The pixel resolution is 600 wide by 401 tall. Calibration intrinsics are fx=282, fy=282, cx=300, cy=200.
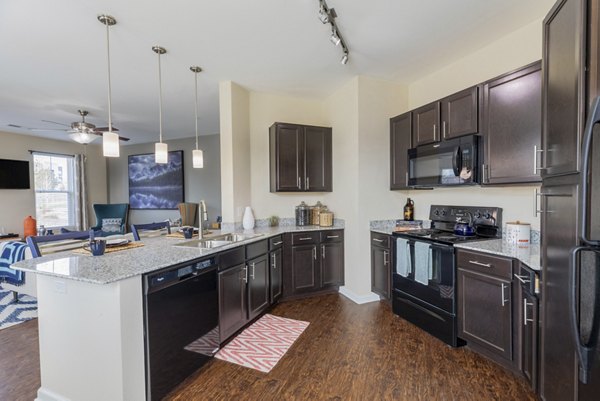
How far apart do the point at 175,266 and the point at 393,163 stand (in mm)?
2718

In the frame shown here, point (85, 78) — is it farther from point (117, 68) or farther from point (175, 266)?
point (175, 266)

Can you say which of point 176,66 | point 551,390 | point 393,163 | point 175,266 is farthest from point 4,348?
point 393,163

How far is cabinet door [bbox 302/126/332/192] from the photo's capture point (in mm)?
Result: 3770

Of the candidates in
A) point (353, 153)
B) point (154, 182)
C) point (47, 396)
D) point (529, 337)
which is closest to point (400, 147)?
point (353, 153)

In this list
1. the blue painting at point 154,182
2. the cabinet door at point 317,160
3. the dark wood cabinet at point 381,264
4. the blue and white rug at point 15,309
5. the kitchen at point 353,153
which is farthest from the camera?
the blue painting at point 154,182

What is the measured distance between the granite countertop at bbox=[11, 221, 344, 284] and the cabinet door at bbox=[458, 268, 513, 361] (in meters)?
2.00

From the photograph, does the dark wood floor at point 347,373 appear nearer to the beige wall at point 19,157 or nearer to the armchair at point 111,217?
the armchair at point 111,217

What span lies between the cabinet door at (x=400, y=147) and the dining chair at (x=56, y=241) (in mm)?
3528

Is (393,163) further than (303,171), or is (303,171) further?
(303,171)

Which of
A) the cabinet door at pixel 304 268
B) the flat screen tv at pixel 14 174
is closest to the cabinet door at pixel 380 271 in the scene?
the cabinet door at pixel 304 268

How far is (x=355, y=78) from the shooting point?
135 inches

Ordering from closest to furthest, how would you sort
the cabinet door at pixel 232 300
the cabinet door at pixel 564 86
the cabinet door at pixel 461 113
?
1. the cabinet door at pixel 564 86
2. the cabinet door at pixel 232 300
3. the cabinet door at pixel 461 113

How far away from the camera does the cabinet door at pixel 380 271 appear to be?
3217 millimetres

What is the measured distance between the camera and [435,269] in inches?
100
